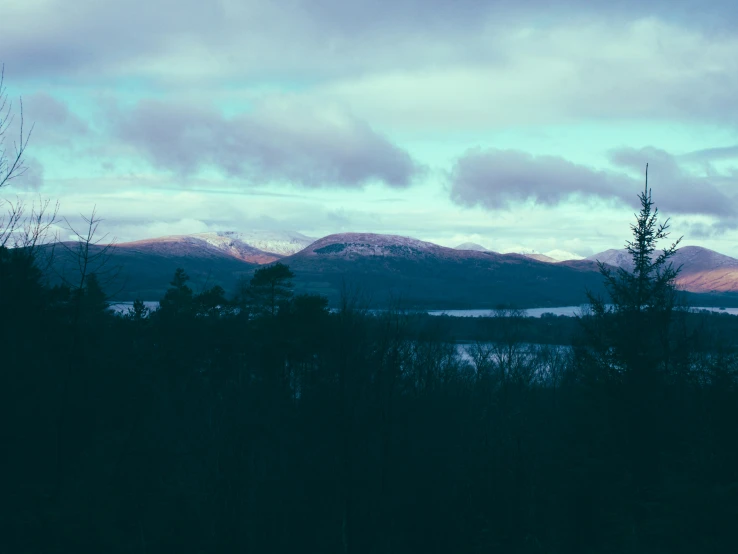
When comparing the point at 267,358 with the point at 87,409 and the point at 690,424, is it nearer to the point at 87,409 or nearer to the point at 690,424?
the point at 87,409

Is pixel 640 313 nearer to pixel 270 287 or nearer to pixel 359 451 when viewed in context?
pixel 359 451

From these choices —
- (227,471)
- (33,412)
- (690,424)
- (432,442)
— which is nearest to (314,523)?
(227,471)

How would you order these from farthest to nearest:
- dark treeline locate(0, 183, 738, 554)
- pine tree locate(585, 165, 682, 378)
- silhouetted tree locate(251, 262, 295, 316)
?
1. silhouetted tree locate(251, 262, 295, 316)
2. pine tree locate(585, 165, 682, 378)
3. dark treeline locate(0, 183, 738, 554)

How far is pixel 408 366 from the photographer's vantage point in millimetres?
28172

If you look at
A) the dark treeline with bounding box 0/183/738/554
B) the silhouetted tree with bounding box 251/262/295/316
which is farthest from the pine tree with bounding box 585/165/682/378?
the silhouetted tree with bounding box 251/262/295/316

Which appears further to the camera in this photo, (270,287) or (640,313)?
(270,287)

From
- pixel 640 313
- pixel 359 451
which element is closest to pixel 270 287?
pixel 359 451

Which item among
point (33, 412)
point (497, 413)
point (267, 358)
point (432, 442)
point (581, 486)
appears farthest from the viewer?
point (267, 358)

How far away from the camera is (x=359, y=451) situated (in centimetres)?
1911

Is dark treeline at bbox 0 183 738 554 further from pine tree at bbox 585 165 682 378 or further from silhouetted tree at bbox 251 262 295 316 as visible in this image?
silhouetted tree at bbox 251 262 295 316

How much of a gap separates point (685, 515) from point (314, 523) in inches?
465

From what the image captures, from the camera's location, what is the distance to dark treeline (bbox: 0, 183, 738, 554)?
1171 cm

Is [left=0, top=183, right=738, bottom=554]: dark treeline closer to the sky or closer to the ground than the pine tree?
closer to the ground

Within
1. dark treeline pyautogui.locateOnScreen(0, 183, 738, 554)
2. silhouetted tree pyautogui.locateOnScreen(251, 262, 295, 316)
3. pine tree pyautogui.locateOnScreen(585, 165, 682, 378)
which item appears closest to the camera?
dark treeline pyautogui.locateOnScreen(0, 183, 738, 554)
